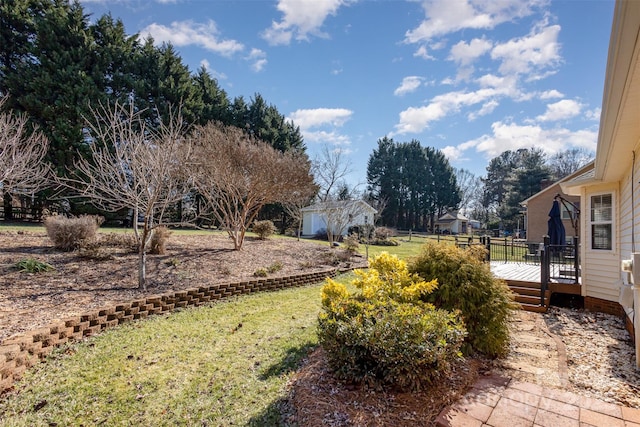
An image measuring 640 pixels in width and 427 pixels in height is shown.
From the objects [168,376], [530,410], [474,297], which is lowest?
[168,376]

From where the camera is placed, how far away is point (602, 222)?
21.2 feet

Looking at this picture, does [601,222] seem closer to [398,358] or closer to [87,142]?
[398,358]

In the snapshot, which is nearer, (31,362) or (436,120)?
(31,362)

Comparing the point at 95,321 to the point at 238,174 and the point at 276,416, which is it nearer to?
the point at 276,416

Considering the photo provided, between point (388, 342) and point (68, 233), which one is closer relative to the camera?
point (388, 342)

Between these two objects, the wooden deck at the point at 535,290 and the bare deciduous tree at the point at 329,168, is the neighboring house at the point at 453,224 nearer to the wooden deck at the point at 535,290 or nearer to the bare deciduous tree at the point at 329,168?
the bare deciduous tree at the point at 329,168

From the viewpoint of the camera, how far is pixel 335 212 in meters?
18.1

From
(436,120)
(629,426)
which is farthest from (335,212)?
(629,426)

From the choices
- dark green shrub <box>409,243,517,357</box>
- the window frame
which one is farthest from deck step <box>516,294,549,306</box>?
dark green shrub <box>409,243,517,357</box>

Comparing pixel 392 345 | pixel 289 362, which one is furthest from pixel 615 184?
pixel 289 362

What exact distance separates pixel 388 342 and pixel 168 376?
2476 millimetres

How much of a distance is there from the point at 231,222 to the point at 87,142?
40.0 ft

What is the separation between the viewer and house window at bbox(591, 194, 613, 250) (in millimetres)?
6340

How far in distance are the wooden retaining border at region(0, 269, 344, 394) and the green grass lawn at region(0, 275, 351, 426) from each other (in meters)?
0.15
